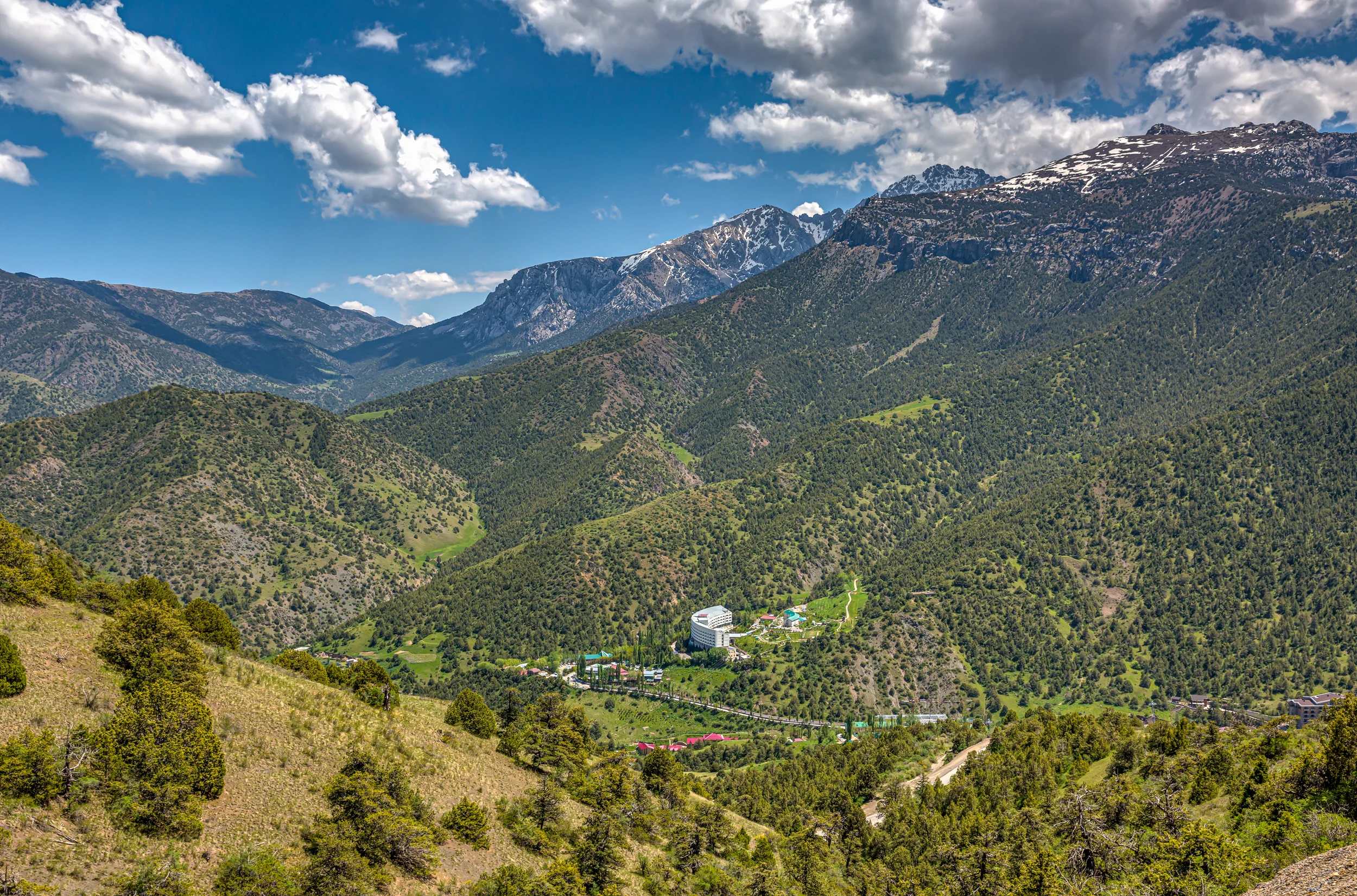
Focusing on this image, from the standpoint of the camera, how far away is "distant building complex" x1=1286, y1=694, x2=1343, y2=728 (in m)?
164

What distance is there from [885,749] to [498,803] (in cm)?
9424

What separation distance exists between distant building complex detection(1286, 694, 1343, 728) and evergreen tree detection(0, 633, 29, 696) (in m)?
219

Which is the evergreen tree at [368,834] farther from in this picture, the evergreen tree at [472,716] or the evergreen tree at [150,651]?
the evergreen tree at [472,716]

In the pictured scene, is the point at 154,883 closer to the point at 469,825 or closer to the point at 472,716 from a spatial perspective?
the point at 469,825

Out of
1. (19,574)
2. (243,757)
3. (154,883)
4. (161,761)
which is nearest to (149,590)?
(19,574)

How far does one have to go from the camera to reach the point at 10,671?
44.9 m

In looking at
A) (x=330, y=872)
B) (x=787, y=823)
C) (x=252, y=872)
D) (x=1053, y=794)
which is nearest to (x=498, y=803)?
(x=330, y=872)

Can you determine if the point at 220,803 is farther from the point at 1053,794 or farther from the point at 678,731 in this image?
the point at 678,731

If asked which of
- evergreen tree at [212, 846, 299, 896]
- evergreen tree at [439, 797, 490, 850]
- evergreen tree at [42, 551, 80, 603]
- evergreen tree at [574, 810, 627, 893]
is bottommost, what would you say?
evergreen tree at [574, 810, 627, 893]

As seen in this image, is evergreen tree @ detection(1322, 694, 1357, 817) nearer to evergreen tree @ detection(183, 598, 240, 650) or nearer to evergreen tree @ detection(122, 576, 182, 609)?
evergreen tree @ detection(183, 598, 240, 650)

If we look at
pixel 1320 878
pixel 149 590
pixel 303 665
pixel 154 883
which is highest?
pixel 149 590

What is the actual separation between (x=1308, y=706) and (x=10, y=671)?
232 m

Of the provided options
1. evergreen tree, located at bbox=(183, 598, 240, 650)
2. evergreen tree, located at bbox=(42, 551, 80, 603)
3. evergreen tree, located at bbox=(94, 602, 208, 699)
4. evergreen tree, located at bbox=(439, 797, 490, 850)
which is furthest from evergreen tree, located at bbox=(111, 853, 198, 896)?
evergreen tree, located at bbox=(42, 551, 80, 603)

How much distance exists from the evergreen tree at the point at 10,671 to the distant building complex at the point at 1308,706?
718ft
